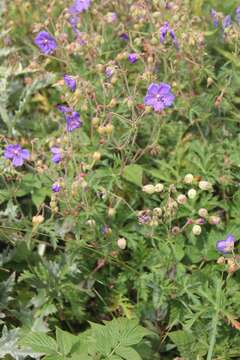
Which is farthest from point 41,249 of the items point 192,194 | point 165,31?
point 165,31

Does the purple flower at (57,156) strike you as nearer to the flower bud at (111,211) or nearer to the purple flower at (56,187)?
the purple flower at (56,187)

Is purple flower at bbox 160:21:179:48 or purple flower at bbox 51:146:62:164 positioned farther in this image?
purple flower at bbox 160:21:179:48

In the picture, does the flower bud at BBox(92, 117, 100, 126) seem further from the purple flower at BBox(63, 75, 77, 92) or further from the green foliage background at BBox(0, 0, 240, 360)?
the purple flower at BBox(63, 75, 77, 92)

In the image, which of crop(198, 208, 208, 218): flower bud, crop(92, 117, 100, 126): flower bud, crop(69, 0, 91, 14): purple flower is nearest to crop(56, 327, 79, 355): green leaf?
crop(198, 208, 208, 218): flower bud

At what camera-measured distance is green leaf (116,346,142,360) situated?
83.8 inches

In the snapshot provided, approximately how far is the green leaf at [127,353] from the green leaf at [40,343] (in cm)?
22

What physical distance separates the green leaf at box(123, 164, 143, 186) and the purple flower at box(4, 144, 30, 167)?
0.43 meters

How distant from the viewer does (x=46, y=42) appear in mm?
2896

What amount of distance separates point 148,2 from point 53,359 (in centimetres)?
169

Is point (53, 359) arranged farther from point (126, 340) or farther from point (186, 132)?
point (186, 132)

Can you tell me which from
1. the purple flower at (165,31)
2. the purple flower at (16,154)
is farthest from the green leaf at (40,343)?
the purple flower at (165,31)

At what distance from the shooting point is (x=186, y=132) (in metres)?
3.14

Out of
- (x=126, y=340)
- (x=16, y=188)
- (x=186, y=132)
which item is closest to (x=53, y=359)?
(x=126, y=340)

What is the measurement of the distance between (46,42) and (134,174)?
0.76 metres
